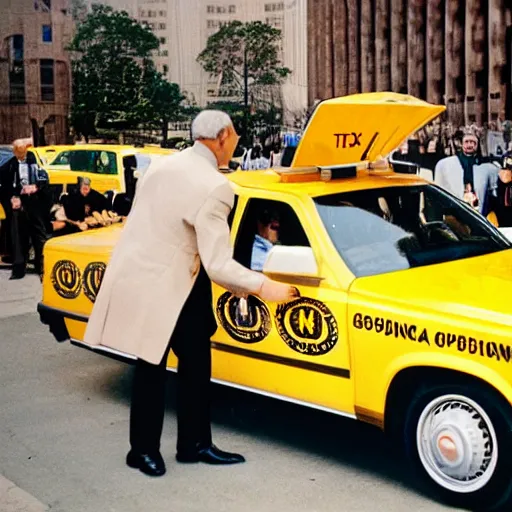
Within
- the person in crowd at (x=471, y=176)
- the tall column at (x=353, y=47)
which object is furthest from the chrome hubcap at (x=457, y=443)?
the tall column at (x=353, y=47)

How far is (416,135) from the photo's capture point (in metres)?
10.3

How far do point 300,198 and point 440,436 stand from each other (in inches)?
61.3

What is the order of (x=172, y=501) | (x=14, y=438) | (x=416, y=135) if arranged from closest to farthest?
(x=172, y=501) < (x=14, y=438) < (x=416, y=135)

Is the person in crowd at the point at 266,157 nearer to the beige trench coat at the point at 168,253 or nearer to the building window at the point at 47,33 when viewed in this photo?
the building window at the point at 47,33

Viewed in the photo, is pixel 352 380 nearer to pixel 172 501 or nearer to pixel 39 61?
pixel 172 501

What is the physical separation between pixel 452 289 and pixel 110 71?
912 cm

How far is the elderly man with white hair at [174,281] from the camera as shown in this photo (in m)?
4.62

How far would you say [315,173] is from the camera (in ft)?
18.3

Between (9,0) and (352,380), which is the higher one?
(9,0)

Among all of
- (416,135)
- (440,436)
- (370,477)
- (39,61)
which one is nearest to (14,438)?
(370,477)

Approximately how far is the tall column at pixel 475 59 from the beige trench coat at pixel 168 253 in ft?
18.7

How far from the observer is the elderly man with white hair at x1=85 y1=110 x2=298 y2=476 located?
4625 mm

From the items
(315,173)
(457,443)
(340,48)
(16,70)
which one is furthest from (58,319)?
(16,70)

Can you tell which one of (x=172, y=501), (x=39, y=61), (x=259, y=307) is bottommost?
(x=172, y=501)
